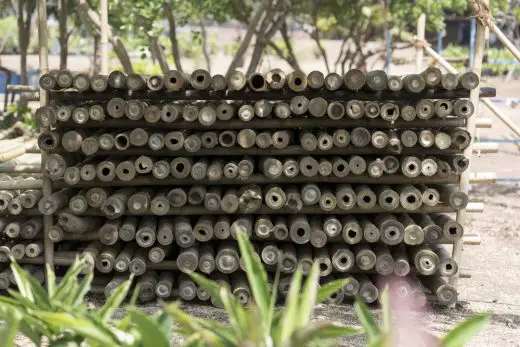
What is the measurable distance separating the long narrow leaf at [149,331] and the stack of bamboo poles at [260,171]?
11.3 feet

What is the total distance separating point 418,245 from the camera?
7164 millimetres

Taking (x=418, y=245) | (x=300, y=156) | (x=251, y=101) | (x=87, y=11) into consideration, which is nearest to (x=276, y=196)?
(x=300, y=156)

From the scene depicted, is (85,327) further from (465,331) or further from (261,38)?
(261,38)

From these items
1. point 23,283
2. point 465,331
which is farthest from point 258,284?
point 23,283

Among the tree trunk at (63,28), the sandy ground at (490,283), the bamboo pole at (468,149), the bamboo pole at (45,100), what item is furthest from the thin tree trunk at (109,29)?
the bamboo pole at (468,149)

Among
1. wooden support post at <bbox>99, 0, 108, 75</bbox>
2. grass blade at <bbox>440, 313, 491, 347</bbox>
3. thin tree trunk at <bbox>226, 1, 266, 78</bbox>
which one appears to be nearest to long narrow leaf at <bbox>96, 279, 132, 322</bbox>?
grass blade at <bbox>440, 313, 491, 347</bbox>

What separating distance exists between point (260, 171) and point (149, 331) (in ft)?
12.1

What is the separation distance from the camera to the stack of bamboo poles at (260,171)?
6.71 m

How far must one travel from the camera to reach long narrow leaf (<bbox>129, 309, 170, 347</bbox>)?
328 cm

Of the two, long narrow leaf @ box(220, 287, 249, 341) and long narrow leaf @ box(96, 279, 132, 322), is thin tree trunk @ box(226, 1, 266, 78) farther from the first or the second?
long narrow leaf @ box(220, 287, 249, 341)

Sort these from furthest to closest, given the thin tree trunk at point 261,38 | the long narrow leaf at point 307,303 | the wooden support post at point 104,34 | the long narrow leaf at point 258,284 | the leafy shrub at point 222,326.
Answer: the thin tree trunk at point 261,38 → the wooden support post at point 104,34 → the long narrow leaf at point 258,284 → the long narrow leaf at point 307,303 → the leafy shrub at point 222,326

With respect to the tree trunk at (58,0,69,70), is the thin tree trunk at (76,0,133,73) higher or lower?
lower

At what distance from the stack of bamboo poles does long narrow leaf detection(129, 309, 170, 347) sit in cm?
345

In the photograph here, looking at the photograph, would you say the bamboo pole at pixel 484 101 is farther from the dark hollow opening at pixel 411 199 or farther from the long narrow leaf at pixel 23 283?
the long narrow leaf at pixel 23 283
